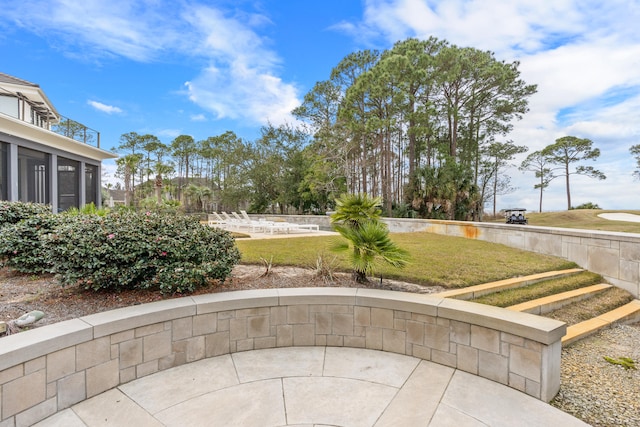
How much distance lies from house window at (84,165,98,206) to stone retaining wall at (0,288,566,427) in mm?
15878

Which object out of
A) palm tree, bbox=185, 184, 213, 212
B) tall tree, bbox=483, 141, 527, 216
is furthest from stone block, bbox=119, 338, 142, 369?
palm tree, bbox=185, 184, 213, 212

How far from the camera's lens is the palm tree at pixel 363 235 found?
13.3ft

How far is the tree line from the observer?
742 inches

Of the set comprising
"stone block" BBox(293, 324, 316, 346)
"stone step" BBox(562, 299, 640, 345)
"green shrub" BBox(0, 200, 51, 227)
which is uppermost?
"green shrub" BBox(0, 200, 51, 227)

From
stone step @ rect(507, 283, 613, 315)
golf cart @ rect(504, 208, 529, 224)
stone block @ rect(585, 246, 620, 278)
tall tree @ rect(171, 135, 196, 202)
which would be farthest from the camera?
tall tree @ rect(171, 135, 196, 202)

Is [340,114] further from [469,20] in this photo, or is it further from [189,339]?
A: [189,339]

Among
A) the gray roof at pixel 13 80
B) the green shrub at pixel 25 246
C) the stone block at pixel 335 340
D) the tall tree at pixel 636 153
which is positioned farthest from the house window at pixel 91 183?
the tall tree at pixel 636 153

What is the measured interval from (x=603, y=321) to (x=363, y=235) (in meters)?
3.78

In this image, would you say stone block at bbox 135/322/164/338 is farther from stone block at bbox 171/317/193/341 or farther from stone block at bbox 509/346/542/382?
stone block at bbox 509/346/542/382

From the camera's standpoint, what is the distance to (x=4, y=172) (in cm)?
1023

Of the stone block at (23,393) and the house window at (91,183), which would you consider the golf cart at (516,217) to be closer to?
the stone block at (23,393)

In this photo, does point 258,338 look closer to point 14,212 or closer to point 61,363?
point 61,363

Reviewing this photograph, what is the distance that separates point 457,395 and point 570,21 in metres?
9.02

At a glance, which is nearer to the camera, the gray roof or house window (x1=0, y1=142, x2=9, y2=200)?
house window (x1=0, y1=142, x2=9, y2=200)
